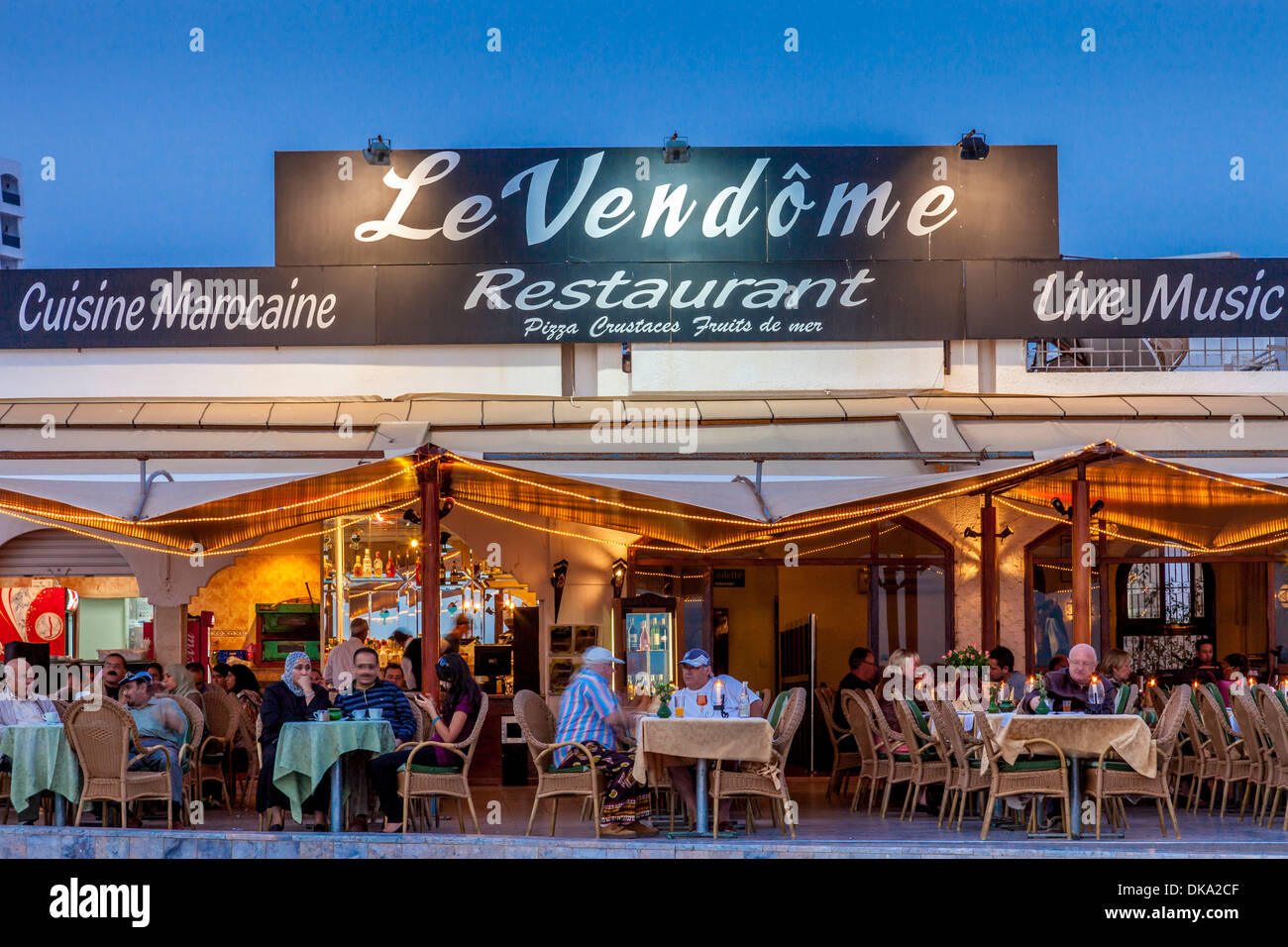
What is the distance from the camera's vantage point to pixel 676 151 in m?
17.3

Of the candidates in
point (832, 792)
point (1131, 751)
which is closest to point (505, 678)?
point (832, 792)

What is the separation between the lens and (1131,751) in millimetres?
9852

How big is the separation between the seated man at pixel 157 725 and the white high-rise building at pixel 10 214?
211 feet

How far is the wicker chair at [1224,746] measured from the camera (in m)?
11.7

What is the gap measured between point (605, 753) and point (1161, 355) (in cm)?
956

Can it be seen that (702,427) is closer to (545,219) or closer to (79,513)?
(545,219)

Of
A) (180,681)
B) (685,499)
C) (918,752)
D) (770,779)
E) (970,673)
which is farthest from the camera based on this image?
(180,681)

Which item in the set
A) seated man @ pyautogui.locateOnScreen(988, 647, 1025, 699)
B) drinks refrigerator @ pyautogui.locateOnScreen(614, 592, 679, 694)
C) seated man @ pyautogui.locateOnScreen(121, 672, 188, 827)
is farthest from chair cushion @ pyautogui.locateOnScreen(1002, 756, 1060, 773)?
drinks refrigerator @ pyautogui.locateOnScreen(614, 592, 679, 694)

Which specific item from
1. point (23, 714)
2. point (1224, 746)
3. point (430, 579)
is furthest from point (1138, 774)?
point (23, 714)

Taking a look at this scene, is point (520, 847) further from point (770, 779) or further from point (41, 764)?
point (41, 764)

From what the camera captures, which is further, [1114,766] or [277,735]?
[277,735]

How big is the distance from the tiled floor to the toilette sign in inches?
299

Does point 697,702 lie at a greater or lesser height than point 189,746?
greater

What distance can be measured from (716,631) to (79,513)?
7.45 metres
